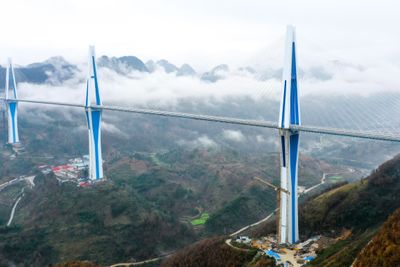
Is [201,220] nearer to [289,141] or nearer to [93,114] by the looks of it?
[93,114]

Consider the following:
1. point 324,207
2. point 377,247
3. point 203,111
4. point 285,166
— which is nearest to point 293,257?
point 285,166

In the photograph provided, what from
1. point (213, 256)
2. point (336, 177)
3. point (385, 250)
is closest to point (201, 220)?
point (213, 256)

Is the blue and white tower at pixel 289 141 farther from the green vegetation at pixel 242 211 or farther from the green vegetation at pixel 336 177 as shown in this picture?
the green vegetation at pixel 336 177

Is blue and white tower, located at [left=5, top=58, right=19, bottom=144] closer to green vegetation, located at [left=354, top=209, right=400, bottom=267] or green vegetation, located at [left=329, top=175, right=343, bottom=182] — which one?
green vegetation, located at [left=329, top=175, right=343, bottom=182]

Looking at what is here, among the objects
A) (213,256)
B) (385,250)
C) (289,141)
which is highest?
(289,141)

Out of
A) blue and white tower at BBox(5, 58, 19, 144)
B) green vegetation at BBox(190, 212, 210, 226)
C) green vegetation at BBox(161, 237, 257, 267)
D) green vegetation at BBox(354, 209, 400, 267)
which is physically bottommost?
green vegetation at BBox(190, 212, 210, 226)

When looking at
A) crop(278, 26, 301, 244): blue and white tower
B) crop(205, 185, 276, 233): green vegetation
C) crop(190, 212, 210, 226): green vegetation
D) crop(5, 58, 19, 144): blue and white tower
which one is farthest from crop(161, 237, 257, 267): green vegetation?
crop(5, 58, 19, 144): blue and white tower

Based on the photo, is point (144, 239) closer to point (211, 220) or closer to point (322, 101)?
point (211, 220)

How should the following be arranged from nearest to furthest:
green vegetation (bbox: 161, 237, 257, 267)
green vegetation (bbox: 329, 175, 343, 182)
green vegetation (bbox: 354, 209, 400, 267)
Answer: green vegetation (bbox: 354, 209, 400, 267) < green vegetation (bbox: 161, 237, 257, 267) < green vegetation (bbox: 329, 175, 343, 182)
